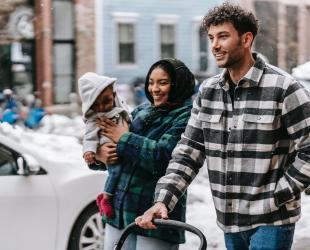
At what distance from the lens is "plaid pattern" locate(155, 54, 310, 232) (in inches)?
126

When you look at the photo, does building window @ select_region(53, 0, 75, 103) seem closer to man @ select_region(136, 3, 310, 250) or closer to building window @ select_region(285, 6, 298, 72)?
building window @ select_region(285, 6, 298, 72)

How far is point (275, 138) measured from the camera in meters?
3.24

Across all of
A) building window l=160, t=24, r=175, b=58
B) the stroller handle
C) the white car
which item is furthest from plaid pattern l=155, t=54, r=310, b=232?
building window l=160, t=24, r=175, b=58

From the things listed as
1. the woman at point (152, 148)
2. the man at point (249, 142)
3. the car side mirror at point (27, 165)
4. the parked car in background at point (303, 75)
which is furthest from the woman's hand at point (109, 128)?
the parked car in background at point (303, 75)

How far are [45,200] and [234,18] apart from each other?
321 centimetres

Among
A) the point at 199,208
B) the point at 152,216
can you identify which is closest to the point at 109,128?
the point at 152,216

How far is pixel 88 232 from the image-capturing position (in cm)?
644

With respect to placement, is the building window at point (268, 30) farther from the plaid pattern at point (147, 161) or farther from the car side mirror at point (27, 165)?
the plaid pattern at point (147, 161)

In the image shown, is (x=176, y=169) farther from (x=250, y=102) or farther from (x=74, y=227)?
(x=74, y=227)

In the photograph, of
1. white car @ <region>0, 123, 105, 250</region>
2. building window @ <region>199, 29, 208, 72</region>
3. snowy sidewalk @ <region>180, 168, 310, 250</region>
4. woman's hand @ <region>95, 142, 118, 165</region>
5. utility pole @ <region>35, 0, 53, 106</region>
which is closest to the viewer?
woman's hand @ <region>95, 142, 118, 165</region>

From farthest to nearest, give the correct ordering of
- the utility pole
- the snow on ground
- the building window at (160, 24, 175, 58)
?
the building window at (160, 24, 175, 58)
the utility pole
the snow on ground

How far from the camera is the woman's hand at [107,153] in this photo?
3926 millimetres

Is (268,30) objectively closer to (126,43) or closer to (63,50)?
(126,43)

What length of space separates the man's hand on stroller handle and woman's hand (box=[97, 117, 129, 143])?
692mm
